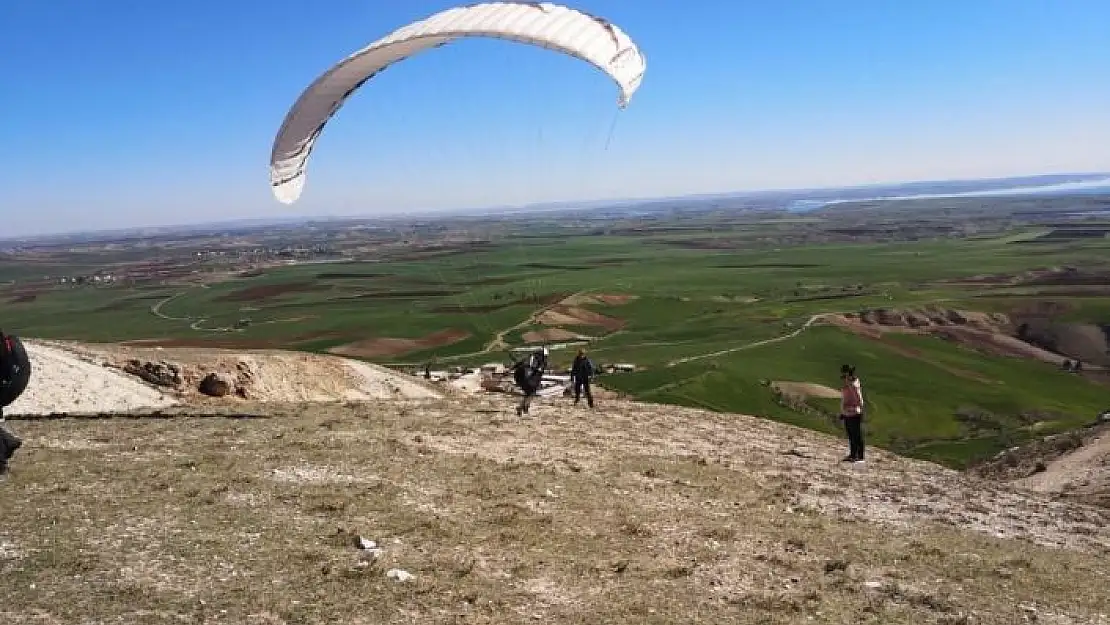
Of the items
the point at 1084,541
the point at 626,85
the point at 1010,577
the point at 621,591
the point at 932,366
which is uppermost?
the point at 626,85

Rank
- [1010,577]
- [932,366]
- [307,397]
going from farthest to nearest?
[932,366] < [307,397] < [1010,577]

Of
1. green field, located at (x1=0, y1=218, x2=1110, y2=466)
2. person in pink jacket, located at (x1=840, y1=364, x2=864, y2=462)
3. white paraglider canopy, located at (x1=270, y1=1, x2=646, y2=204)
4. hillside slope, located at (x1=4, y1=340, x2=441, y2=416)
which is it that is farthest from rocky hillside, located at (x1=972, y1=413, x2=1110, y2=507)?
hillside slope, located at (x1=4, y1=340, x2=441, y2=416)

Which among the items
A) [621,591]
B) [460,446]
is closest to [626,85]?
[460,446]

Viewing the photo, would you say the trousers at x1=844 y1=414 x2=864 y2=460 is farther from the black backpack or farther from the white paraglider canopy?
the black backpack

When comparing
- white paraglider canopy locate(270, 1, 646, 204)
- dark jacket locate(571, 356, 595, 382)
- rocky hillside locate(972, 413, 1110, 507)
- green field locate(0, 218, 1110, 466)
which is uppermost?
white paraglider canopy locate(270, 1, 646, 204)

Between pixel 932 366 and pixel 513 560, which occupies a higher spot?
pixel 513 560

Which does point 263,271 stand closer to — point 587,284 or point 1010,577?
point 587,284

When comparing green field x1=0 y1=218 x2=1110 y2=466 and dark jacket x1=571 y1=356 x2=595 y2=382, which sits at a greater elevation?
dark jacket x1=571 y1=356 x2=595 y2=382
